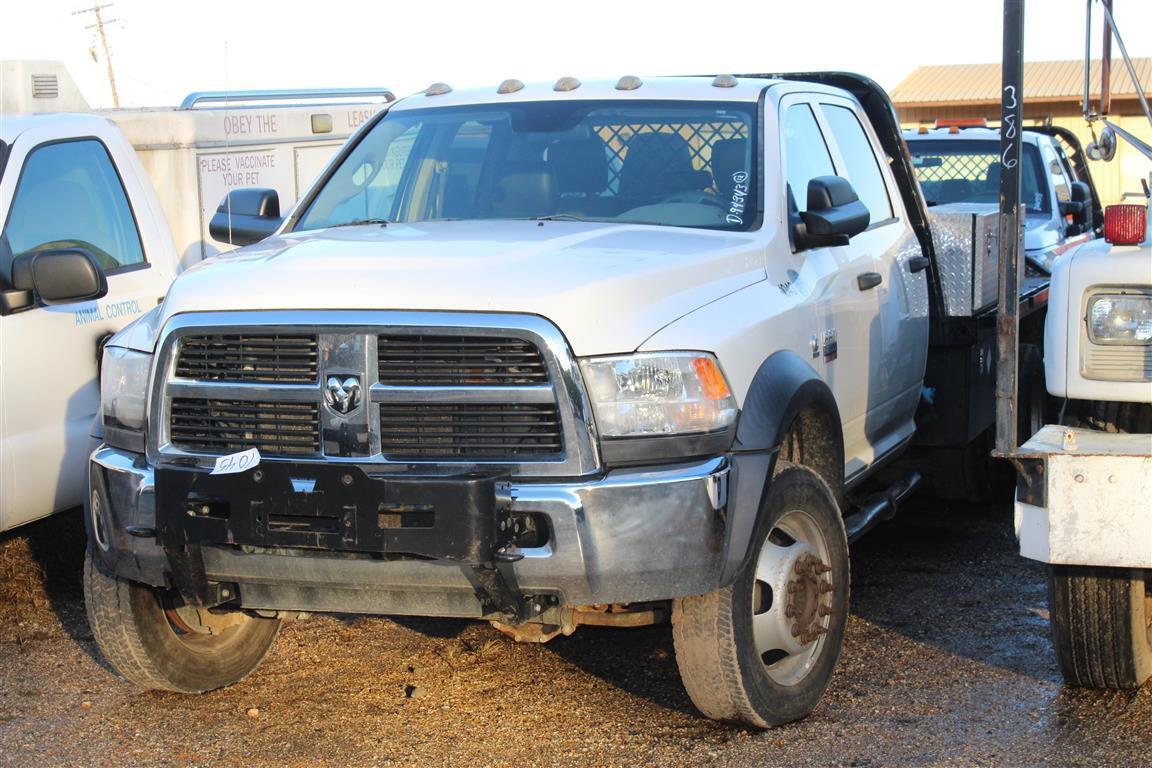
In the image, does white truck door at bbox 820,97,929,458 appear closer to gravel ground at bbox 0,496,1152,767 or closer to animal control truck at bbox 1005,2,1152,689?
gravel ground at bbox 0,496,1152,767

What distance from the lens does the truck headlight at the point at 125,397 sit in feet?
14.8

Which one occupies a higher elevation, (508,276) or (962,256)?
(508,276)

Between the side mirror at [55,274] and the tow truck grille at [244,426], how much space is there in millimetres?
1678

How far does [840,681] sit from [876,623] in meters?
0.75

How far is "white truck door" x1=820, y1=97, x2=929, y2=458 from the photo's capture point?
5.98 meters

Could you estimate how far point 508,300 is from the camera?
4.08 metres

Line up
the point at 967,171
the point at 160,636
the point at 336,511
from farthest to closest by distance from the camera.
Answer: the point at 967,171 → the point at 160,636 → the point at 336,511

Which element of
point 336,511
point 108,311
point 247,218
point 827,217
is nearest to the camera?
point 336,511

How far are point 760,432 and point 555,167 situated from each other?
1.66 m

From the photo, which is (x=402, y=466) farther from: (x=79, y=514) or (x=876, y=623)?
(x=79, y=514)

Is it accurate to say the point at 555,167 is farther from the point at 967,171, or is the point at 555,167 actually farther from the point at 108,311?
the point at 967,171

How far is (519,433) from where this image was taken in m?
4.07

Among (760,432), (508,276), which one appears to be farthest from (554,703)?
(508,276)

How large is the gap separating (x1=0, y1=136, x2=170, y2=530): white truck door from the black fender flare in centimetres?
265
